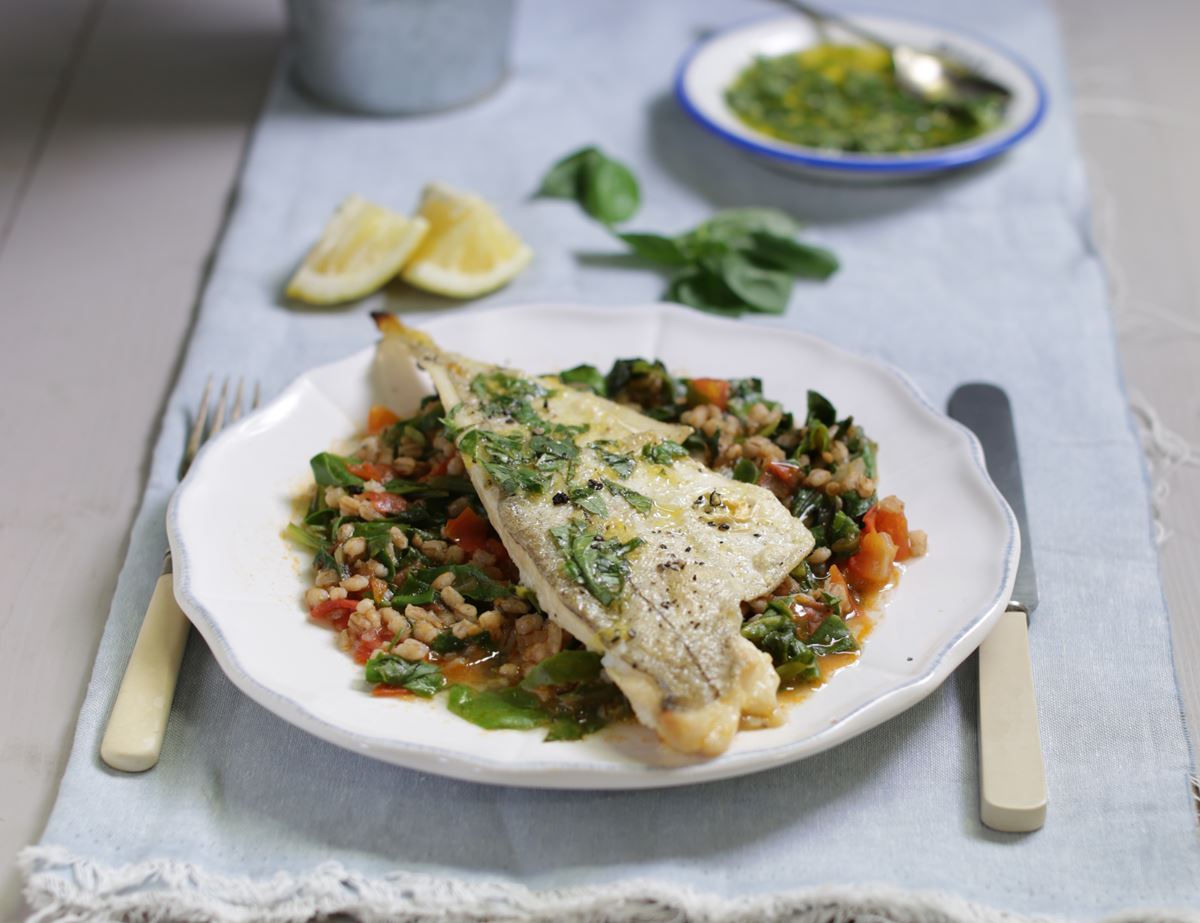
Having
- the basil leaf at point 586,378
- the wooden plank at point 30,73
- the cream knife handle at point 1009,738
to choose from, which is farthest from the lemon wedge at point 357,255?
the cream knife handle at point 1009,738

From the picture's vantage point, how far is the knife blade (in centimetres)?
349

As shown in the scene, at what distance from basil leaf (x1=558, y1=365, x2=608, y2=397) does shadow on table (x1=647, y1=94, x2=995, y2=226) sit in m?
1.91

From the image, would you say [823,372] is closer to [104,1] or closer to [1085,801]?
[1085,801]

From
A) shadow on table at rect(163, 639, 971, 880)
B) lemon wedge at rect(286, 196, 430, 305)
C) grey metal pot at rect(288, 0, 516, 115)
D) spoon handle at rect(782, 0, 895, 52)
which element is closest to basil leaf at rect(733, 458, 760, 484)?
shadow on table at rect(163, 639, 971, 880)

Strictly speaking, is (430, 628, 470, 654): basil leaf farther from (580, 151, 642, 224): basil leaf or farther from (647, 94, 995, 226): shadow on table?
(647, 94, 995, 226): shadow on table

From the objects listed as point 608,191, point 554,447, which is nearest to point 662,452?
point 554,447

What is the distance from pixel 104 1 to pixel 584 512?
562 cm

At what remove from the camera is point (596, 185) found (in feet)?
18.2

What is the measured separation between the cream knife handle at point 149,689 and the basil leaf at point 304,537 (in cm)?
35

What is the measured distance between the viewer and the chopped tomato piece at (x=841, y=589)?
3289 mm

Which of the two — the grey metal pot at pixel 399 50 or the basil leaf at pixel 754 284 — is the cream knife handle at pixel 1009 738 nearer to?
the basil leaf at pixel 754 284

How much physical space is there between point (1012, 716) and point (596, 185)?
3.27 m

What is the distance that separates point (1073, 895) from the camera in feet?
9.27

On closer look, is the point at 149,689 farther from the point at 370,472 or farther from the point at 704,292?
the point at 704,292
